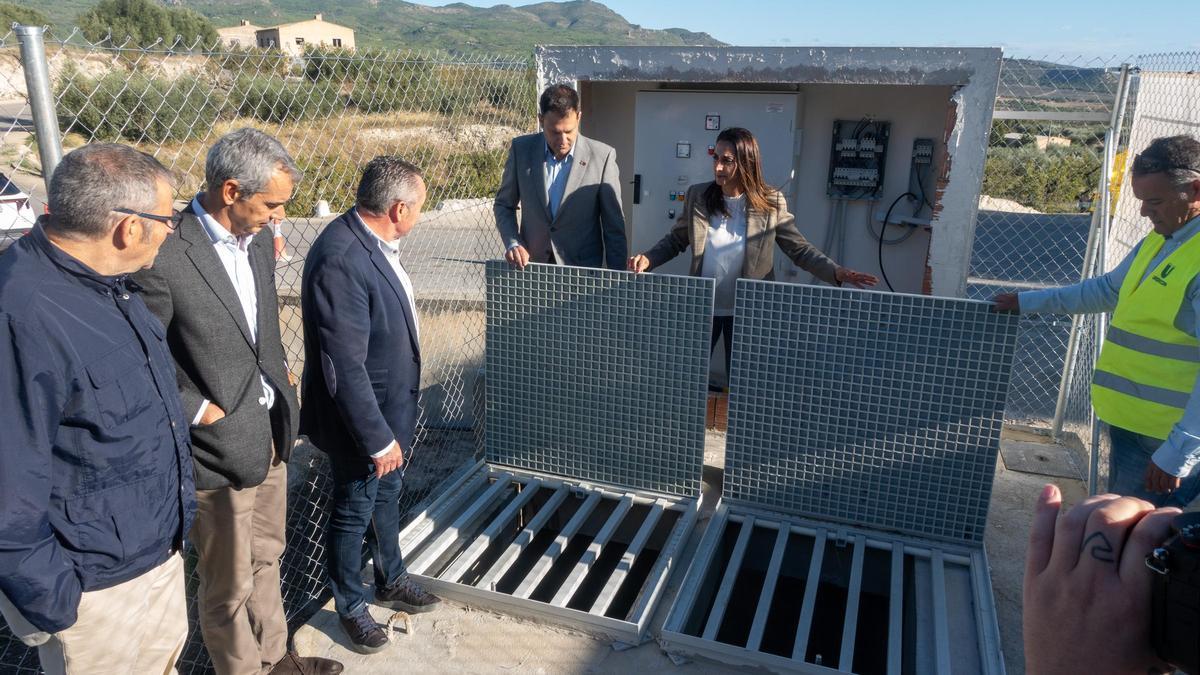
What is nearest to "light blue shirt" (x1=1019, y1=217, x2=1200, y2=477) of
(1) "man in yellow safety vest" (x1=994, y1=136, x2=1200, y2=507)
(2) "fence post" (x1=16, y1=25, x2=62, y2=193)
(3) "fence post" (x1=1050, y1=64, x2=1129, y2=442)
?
(1) "man in yellow safety vest" (x1=994, y1=136, x2=1200, y2=507)

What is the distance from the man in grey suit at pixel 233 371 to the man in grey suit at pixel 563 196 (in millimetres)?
1716

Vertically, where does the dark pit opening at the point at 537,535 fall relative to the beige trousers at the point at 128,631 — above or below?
below

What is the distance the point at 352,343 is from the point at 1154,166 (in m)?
2.88

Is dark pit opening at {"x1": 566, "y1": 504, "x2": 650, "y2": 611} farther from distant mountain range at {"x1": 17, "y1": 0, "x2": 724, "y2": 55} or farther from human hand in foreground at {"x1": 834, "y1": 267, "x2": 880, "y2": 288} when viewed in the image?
distant mountain range at {"x1": 17, "y1": 0, "x2": 724, "y2": 55}

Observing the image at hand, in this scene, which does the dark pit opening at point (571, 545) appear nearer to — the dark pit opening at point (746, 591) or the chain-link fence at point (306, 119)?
the dark pit opening at point (746, 591)

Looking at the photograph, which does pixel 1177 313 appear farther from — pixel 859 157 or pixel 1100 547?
pixel 859 157

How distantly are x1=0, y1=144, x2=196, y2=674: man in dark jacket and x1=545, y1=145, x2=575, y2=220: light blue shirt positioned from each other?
243cm

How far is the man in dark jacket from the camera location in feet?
5.47

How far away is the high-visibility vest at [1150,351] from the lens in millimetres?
2717

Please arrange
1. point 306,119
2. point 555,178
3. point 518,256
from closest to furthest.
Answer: point 518,256 → point 555,178 → point 306,119

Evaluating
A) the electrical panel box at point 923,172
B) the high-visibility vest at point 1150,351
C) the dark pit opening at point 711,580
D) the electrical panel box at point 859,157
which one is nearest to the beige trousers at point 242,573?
the dark pit opening at point 711,580

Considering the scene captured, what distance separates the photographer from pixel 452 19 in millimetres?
99125

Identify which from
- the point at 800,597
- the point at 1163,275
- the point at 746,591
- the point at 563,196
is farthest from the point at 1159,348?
the point at 563,196

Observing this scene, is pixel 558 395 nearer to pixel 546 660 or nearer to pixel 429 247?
pixel 546 660
